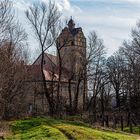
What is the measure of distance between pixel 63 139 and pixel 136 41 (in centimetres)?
3401

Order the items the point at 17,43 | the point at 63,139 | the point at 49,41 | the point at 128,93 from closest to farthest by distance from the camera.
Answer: the point at 63,139 → the point at 17,43 → the point at 49,41 → the point at 128,93

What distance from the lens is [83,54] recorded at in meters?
60.8

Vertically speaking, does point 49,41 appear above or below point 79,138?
above

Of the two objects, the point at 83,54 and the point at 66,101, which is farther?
the point at 66,101

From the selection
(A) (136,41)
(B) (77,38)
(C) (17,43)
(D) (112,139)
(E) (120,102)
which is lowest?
(D) (112,139)

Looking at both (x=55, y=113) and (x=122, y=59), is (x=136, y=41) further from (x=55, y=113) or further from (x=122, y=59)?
(x=55, y=113)

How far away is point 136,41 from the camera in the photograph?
52188mm

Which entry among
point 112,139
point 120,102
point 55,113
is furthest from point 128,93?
point 112,139

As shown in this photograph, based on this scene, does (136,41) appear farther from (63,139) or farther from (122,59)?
(63,139)

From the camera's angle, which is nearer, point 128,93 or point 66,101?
point 128,93

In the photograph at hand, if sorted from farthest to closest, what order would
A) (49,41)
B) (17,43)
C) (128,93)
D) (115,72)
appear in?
(115,72), (128,93), (49,41), (17,43)

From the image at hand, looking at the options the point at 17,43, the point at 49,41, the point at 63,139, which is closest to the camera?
the point at 63,139

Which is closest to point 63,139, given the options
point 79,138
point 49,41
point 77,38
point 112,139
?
point 79,138

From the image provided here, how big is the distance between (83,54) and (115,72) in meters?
6.85
